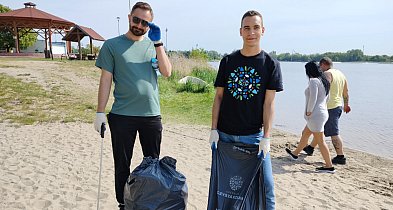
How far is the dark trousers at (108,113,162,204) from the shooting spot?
104 inches

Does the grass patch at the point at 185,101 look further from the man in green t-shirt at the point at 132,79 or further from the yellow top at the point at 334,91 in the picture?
the man in green t-shirt at the point at 132,79

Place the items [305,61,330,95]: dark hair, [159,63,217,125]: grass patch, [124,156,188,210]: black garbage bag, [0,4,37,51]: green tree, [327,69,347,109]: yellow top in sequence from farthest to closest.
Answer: [0,4,37,51]: green tree < [159,63,217,125]: grass patch < [327,69,347,109]: yellow top < [305,61,330,95]: dark hair < [124,156,188,210]: black garbage bag

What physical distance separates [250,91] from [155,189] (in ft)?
3.17

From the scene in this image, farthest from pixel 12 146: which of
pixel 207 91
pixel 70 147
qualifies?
pixel 207 91

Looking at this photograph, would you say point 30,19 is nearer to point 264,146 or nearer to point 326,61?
point 326,61

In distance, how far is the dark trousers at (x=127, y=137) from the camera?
2.64 meters

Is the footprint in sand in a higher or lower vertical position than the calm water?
higher

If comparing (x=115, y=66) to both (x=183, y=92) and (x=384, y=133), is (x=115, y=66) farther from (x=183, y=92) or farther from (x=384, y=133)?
(x=183, y=92)

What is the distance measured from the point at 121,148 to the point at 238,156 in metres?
0.93

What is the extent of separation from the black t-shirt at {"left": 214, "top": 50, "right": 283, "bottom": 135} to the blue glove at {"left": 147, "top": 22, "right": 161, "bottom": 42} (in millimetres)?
549

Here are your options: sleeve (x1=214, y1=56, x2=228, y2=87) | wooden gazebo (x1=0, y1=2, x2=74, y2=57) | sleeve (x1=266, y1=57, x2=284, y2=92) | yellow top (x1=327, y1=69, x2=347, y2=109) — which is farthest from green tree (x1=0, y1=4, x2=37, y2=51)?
sleeve (x1=266, y1=57, x2=284, y2=92)

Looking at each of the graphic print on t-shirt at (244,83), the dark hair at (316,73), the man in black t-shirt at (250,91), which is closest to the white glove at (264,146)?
the man in black t-shirt at (250,91)

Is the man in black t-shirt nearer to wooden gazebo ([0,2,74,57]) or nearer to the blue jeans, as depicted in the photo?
the blue jeans

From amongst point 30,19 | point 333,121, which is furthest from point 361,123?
point 30,19
